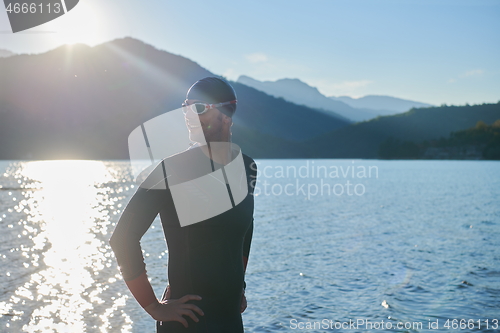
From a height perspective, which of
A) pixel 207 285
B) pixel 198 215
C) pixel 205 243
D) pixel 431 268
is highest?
pixel 198 215

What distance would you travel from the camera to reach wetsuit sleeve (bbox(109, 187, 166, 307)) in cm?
234

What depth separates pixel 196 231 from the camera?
8.08 ft

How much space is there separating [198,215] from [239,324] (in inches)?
34.0

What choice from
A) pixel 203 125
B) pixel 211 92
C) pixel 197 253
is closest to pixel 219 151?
pixel 203 125

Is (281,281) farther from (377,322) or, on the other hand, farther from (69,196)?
(69,196)

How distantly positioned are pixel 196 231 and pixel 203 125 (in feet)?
1.99

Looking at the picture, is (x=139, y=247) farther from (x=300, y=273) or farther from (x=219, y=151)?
(x=300, y=273)

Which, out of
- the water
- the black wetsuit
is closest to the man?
the black wetsuit

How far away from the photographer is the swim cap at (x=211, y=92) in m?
2.52

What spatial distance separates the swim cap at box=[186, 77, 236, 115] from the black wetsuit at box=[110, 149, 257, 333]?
327mm

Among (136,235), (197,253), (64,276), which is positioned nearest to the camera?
(136,235)

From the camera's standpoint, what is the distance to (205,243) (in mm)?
2518

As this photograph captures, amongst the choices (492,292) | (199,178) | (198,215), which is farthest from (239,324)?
(492,292)

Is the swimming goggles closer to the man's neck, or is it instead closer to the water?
the man's neck
